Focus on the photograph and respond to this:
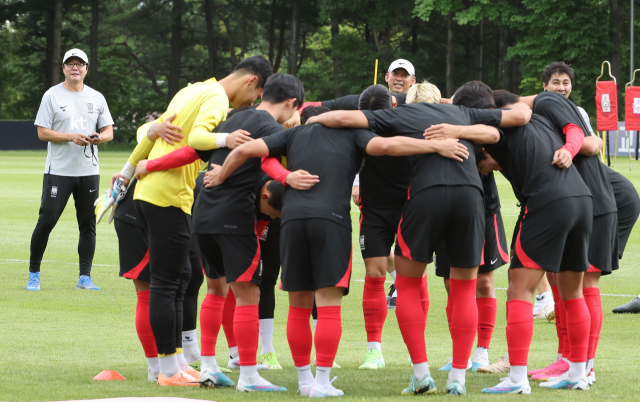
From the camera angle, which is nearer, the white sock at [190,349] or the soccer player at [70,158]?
the white sock at [190,349]

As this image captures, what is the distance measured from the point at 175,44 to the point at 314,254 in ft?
185

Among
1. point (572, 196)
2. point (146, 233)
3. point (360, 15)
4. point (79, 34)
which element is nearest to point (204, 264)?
point (146, 233)

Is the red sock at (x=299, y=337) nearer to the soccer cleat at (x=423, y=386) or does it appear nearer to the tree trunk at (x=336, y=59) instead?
the soccer cleat at (x=423, y=386)

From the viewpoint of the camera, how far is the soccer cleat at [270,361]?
5836mm

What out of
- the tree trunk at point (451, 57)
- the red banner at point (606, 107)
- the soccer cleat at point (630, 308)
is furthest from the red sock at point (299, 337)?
the tree trunk at point (451, 57)

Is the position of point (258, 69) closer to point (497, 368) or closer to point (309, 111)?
point (309, 111)

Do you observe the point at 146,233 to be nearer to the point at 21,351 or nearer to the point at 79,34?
the point at 21,351

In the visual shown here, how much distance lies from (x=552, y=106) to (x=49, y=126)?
6.03 meters

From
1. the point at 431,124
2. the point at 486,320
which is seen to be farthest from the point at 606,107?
the point at 431,124

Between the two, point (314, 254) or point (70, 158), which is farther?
point (70, 158)

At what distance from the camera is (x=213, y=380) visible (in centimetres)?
510

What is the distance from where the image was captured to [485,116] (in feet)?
16.4

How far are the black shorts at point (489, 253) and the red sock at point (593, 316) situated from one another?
658 millimetres

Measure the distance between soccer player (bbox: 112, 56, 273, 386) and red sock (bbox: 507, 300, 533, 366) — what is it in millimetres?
1983
